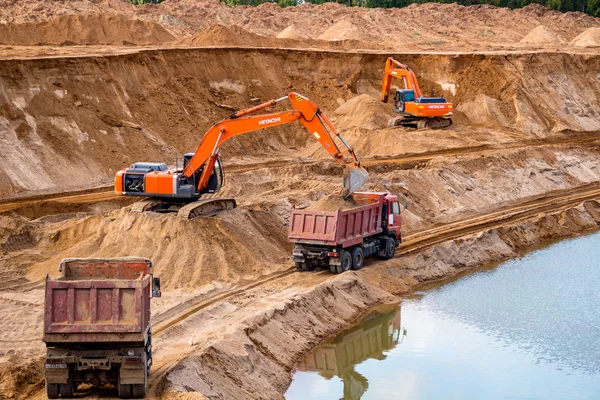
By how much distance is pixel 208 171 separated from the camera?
1197 inches

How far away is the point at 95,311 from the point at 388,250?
15288mm

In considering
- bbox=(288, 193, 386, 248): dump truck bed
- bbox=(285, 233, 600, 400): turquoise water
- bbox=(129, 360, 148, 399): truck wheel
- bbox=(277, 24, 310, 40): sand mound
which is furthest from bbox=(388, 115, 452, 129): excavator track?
bbox=(129, 360, 148, 399): truck wheel

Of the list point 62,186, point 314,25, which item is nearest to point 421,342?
point 62,186

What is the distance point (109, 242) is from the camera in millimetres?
29078

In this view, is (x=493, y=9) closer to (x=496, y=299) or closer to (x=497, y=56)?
(x=497, y=56)

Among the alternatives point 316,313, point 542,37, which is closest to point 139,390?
point 316,313

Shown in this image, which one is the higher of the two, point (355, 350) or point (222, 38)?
point (222, 38)

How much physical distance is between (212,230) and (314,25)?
5384 cm

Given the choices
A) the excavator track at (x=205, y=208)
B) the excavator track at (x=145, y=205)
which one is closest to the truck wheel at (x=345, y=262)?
the excavator track at (x=205, y=208)

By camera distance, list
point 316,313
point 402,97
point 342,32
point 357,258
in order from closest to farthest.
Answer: point 316,313
point 357,258
point 402,97
point 342,32

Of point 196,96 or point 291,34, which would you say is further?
point 291,34

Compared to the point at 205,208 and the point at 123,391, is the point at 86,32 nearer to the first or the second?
the point at 205,208

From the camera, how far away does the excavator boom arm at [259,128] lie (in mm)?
30031

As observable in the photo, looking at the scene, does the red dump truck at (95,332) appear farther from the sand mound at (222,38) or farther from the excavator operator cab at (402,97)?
the sand mound at (222,38)
